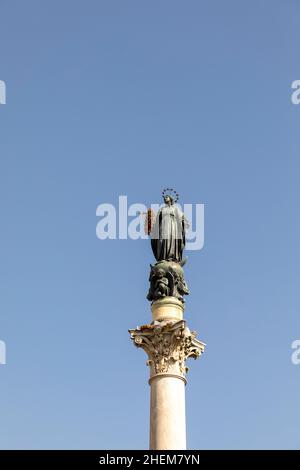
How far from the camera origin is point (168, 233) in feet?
101

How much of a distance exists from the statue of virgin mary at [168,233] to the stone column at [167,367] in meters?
2.23

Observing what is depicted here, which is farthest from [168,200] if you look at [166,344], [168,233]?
[166,344]

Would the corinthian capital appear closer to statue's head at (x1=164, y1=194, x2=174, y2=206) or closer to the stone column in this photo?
the stone column

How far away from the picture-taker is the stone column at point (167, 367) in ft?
86.6

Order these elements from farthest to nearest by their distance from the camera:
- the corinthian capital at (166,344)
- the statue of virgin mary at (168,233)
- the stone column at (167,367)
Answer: the statue of virgin mary at (168,233) < the corinthian capital at (166,344) < the stone column at (167,367)

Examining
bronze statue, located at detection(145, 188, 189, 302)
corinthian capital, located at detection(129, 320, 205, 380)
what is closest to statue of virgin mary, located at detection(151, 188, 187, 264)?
bronze statue, located at detection(145, 188, 189, 302)

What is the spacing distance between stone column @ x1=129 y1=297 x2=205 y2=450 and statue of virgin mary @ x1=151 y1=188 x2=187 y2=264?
88.0 inches

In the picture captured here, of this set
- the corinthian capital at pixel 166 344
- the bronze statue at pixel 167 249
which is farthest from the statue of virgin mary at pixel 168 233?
the corinthian capital at pixel 166 344

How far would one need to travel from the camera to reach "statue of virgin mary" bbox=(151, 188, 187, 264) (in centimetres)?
3041

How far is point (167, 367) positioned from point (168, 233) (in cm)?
528

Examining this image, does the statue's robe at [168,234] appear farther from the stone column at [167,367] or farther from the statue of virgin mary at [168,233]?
the stone column at [167,367]
